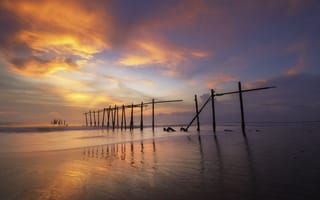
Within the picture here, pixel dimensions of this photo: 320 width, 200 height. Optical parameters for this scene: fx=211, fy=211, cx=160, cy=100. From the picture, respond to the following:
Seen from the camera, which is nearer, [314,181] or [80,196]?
[80,196]

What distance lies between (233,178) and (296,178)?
1.74 metres

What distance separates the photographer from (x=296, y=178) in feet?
19.5

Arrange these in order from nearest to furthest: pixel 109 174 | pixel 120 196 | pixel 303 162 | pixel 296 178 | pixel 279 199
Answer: pixel 279 199 → pixel 120 196 → pixel 296 178 → pixel 109 174 → pixel 303 162

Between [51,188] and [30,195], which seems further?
[51,188]

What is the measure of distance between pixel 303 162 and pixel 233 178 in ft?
13.1

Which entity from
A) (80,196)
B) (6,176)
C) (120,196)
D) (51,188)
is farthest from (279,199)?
(6,176)

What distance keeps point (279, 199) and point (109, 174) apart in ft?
16.5

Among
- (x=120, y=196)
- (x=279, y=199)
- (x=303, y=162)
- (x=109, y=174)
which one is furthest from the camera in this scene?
(x=303, y=162)

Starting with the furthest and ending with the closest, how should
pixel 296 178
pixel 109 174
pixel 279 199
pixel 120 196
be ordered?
1. pixel 109 174
2. pixel 296 178
3. pixel 120 196
4. pixel 279 199

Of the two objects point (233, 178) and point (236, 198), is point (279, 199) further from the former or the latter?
point (233, 178)

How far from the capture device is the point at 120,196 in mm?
4852

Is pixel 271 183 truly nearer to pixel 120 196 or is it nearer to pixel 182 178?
pixel 182 178

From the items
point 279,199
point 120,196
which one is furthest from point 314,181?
point 120,196

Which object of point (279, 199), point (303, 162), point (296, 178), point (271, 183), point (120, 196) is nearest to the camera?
point (279, 199)
